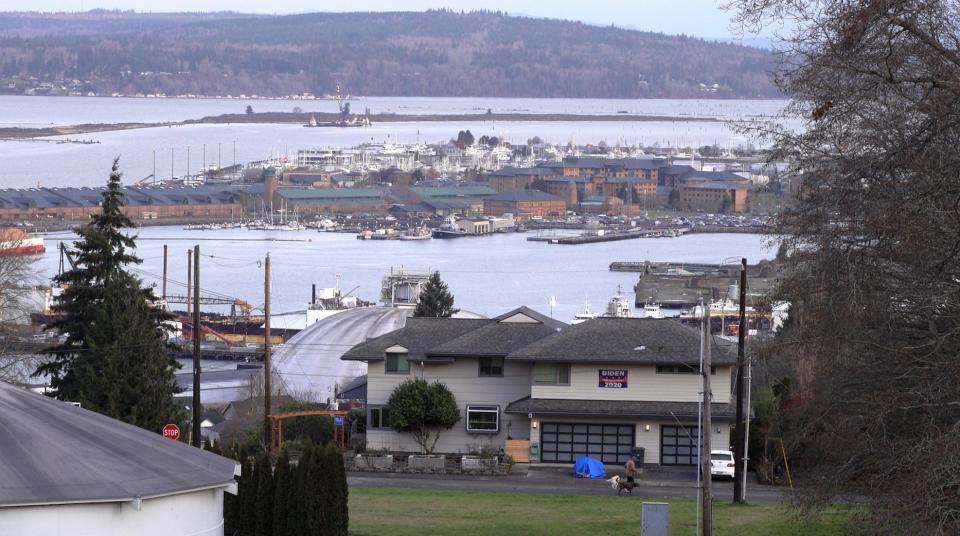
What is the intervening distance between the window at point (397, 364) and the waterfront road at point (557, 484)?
5.36 feet

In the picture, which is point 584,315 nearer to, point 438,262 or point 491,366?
point 438,262

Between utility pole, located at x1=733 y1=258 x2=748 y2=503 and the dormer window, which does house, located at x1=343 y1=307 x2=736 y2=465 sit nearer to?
the dormer window

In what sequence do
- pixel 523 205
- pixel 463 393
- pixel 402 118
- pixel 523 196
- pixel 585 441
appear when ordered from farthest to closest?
pixel 402 118, pixel 523 196, pixel 523 205, pixel 463 393, pixel 585 441

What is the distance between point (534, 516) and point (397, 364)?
193 inches

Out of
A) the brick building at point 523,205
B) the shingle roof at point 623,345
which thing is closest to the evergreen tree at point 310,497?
the shingle roof at point 623,345

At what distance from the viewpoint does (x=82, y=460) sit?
5.45 meters

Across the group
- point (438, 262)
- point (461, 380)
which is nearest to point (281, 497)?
point (461, 380)

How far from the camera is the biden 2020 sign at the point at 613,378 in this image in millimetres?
12875

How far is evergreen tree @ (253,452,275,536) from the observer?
7.05 m

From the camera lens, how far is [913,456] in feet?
15.9

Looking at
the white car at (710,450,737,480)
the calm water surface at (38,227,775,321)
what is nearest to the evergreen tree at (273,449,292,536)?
the white car at (710,450,737,480)

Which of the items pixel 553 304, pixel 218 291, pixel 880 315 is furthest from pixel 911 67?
pixel 218 291

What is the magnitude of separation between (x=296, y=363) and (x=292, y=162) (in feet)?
267

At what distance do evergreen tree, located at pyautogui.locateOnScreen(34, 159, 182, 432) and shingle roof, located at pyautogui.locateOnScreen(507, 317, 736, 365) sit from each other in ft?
10.2
